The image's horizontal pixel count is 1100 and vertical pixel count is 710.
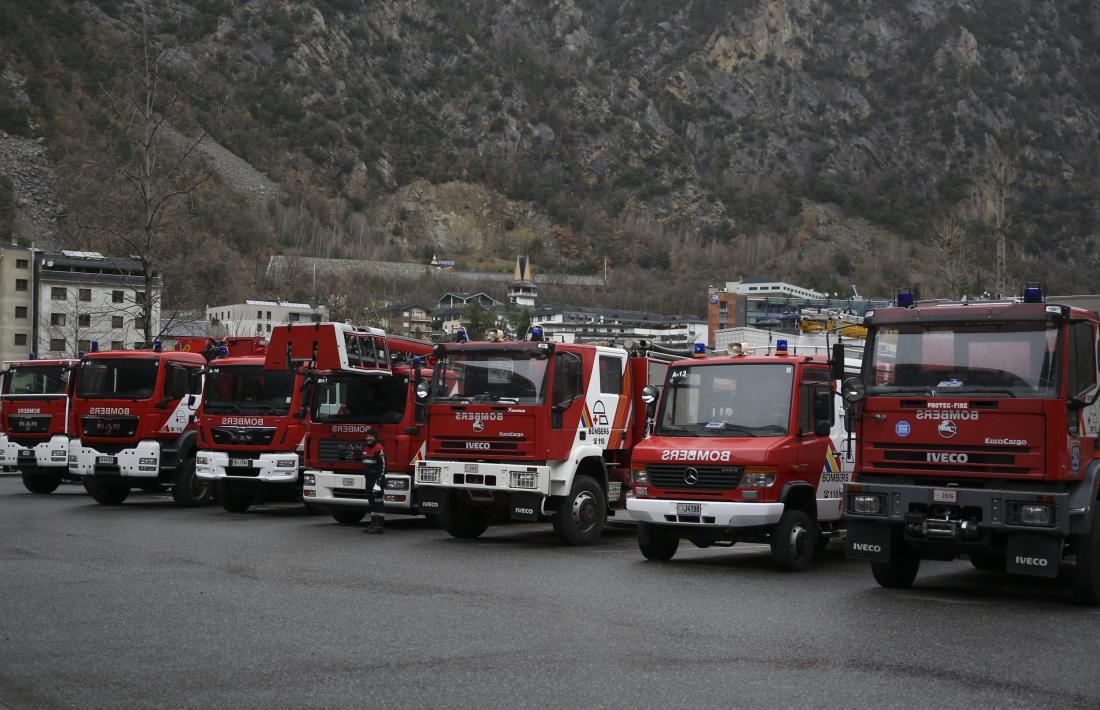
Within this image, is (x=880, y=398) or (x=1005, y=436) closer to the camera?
(x=1005, y=436)

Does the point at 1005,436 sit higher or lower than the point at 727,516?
higher

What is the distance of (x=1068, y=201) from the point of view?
16338 cm

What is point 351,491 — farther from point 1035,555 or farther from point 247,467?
point 1035,555

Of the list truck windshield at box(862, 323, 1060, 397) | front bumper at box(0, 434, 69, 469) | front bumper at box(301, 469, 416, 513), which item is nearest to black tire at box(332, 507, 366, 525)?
front bumper at box(301, 469, 416, 513)

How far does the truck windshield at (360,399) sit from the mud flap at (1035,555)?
10.6m

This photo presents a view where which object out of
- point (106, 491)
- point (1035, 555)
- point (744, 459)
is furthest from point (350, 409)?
point (1035, 555)

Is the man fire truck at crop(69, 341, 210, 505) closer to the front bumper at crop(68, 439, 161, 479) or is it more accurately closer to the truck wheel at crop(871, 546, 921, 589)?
the front bumper at crop(68, 439, 161, 479)

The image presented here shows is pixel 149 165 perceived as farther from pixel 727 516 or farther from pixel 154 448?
pixel 727 516

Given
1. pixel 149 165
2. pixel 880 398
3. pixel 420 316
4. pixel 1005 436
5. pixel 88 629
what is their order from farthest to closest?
pixel 420 316, pixel 149 165, pixel 880 398, pixel 1005 436, pixel 88 629

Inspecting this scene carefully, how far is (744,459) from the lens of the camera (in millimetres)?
13164

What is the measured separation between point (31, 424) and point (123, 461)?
430cm

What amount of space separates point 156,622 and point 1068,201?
174m

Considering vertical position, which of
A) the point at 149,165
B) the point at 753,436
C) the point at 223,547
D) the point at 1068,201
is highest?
the point at 1068,201

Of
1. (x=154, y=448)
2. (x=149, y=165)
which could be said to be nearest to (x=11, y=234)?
(x=149, y=165)
